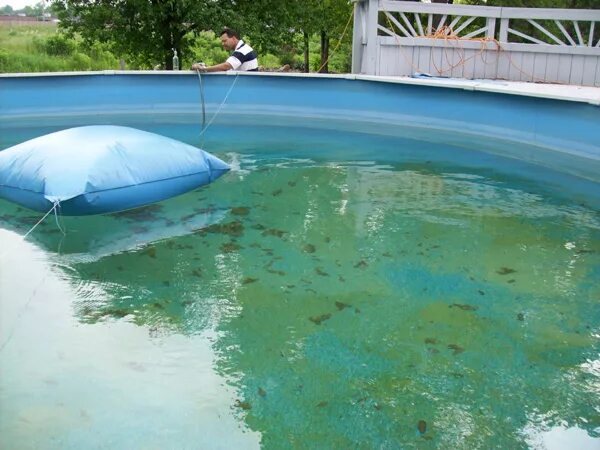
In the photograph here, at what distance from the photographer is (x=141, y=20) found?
371 inches

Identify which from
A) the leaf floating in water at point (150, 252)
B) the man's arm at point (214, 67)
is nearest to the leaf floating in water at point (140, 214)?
the leaf floating in water at point (150, 252)

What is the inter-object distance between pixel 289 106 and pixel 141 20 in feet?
10.4

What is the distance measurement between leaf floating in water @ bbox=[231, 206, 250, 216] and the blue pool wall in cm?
→ 305

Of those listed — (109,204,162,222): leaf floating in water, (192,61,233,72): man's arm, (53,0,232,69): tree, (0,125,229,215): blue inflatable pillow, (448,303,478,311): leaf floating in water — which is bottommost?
(448,303,478,311): leaf floating in water

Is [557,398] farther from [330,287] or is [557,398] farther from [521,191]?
[521,191]

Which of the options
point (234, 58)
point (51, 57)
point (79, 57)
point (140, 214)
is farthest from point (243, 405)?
point (51, 57)

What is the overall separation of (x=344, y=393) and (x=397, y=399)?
0.63 feet

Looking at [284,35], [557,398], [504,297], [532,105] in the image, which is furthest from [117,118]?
[557,398]

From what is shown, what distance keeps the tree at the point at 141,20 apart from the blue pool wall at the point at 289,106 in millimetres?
1860

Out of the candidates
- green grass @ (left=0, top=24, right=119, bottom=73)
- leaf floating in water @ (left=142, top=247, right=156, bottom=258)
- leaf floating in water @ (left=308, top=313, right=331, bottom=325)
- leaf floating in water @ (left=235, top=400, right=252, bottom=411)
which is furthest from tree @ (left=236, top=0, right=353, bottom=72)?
leaf floating in water @ (left=235, top=400, right=252, bottom=411)

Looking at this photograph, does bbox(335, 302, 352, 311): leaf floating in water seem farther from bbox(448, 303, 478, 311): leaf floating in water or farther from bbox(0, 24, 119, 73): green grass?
bbox(0, 24, 119, 73): green grass

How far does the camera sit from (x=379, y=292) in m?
3.10

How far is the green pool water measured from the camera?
2127mm

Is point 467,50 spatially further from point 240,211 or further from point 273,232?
point 273,232
